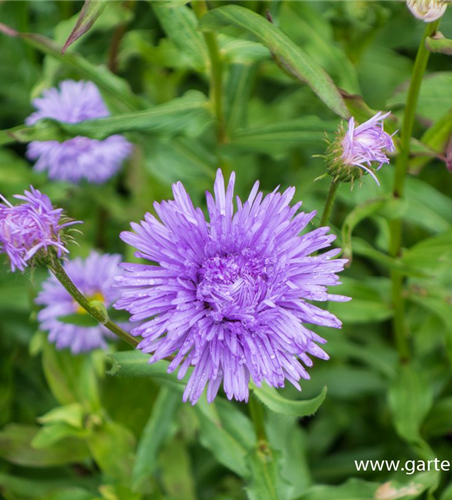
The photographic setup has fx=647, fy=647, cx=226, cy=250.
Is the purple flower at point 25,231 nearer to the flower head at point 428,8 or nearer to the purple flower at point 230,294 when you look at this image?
the purple flower at point 230,294

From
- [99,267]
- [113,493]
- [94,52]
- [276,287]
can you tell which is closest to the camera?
[276,287]

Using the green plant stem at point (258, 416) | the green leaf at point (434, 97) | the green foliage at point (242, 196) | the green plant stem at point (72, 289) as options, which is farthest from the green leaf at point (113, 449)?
the green leaf at point (434, 97)

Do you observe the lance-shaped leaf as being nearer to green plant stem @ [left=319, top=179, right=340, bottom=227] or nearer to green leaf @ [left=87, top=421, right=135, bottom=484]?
green plant stem @ [left=319, top=179, right=340, bottom=227]


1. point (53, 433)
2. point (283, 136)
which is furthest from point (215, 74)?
point (53, 433)

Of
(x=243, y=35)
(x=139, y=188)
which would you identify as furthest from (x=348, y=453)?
(x=243, y=35)

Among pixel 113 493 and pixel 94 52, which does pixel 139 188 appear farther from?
pixel 113 493

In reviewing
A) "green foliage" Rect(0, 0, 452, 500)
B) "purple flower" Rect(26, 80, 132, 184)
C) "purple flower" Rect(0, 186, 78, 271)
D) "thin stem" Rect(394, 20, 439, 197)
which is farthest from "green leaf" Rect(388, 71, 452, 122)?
"purple flower" Rect(0, 186, 78, 271)
